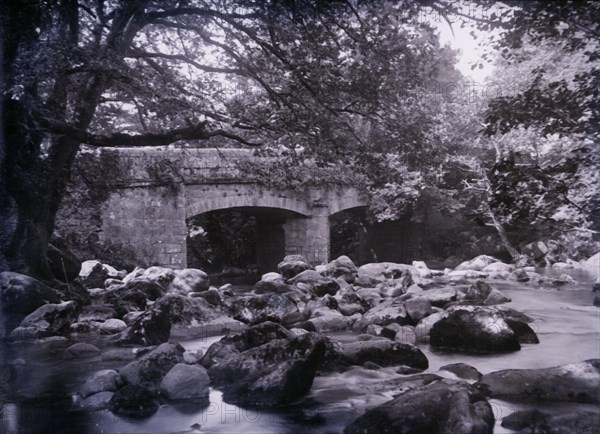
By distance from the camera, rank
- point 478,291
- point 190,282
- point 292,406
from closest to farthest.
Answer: point 292,406 < point 478,291 < point 190,282

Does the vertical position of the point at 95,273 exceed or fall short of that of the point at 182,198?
it falls short

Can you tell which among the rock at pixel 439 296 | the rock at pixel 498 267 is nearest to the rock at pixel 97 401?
the rock at pixel 498 267

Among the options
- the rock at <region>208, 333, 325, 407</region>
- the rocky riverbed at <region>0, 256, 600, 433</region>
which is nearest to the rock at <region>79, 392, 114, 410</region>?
the rocky riverbed at <region>0, 256, 600, 433</region>

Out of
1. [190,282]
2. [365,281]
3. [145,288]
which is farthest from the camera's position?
[365,281]

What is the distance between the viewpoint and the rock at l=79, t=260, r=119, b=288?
408 centimetres

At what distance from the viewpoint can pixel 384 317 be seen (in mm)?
5312

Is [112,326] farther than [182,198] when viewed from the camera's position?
No

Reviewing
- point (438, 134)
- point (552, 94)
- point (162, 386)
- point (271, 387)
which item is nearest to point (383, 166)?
point (438, 134)

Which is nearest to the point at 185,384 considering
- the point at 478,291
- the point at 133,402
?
the point at 133,402

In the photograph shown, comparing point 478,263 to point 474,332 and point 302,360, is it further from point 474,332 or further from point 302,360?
point 302,360

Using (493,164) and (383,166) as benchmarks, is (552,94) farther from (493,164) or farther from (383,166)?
(383,166)

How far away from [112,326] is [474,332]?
3.14 m

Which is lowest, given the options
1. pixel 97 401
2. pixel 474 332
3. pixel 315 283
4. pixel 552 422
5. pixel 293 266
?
pixel 97 401

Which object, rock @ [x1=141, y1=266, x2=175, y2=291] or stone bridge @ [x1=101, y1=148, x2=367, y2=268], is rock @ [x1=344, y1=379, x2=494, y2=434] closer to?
stone bridge @ [x1=101, y1=148, x2=367, y2=268]
